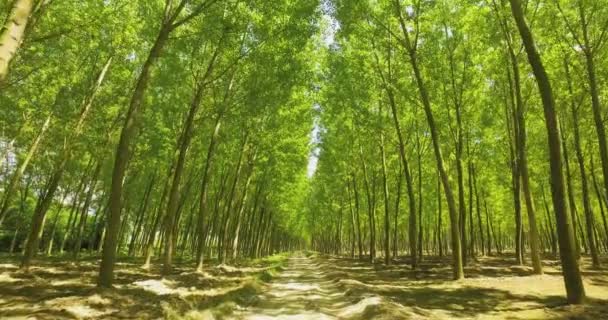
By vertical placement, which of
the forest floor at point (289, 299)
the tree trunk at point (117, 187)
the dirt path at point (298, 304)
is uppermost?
the tree trunk at point (117, 187)

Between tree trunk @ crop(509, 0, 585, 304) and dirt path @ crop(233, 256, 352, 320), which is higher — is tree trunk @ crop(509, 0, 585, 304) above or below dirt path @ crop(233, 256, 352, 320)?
above

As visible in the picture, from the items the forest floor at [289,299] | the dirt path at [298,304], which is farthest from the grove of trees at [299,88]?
the dirt path at [298,304]

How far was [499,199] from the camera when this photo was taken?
50.8 metres

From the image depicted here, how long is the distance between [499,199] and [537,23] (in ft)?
110

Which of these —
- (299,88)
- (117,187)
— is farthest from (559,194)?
(299,88)

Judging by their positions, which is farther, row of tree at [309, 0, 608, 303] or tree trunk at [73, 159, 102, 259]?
tree trunk at [73, 159, 102, 259]

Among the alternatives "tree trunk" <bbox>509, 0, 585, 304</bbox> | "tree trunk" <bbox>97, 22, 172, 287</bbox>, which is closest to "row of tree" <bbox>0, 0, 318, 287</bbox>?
"tree trunk" <bbox>97, 22, 172, 287</bbox>

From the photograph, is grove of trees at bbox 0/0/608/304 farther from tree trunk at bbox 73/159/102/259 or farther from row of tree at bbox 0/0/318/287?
tree trunk at bbox 73/159/102/259

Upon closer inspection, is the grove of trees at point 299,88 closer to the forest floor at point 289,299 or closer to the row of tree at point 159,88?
the row of tree at point 159,88

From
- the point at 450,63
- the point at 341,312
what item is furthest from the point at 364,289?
the point at 450,63

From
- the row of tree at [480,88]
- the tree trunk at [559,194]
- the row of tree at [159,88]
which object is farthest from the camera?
the row of tree at [480,88]

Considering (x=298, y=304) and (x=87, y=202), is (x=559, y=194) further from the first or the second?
(x=87, y=202)

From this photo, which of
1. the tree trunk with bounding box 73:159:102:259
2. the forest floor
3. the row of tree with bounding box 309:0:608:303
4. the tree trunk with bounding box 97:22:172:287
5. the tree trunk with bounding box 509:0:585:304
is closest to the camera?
the forest floor

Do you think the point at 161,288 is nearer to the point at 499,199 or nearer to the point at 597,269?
the point at 597,269
